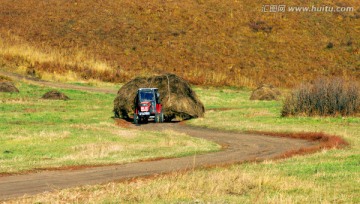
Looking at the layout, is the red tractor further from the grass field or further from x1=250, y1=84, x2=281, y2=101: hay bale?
x1=250, y1=84, x2=281, y2=101: hay bale

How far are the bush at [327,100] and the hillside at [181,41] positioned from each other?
37.1 m

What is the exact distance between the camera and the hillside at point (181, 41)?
284ft

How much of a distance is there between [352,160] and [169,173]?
21.0ft

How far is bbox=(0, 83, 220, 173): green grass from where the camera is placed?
2533cm

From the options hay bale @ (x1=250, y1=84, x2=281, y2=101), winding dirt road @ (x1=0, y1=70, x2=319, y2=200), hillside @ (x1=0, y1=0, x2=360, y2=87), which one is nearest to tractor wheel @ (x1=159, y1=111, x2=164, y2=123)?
winding dirt road @ (x1=0, y1=70, x2=319, y2=200)

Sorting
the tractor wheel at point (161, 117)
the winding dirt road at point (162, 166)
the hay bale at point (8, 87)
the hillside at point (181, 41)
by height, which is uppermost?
the hillside at point (181, 41)

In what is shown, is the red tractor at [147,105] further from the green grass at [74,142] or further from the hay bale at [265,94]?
the hay bale at [265,94]

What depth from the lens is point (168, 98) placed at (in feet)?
151

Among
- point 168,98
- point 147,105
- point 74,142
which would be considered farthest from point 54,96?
point 74,142

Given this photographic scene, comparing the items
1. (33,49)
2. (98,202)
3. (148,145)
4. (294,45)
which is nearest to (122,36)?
(33,49)

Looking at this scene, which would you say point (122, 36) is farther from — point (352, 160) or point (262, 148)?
point (352, 160)

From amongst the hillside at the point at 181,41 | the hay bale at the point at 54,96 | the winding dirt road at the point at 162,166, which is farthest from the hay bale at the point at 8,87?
the winding dirt road at the point at 162,166

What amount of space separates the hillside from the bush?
1462 inches

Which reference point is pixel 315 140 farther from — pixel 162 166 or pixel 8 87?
pixel 8 87
